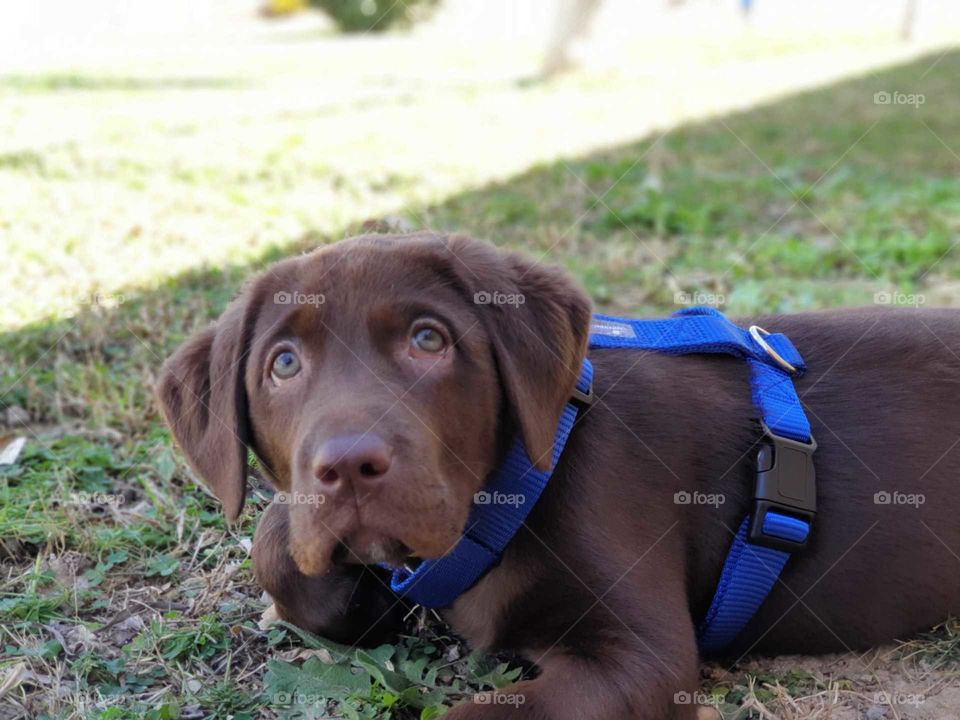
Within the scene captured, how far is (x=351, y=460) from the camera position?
2.34 metres

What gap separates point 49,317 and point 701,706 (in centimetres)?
343

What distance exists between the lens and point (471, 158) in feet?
29.5

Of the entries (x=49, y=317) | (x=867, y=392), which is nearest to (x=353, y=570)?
(x=867, y=392)

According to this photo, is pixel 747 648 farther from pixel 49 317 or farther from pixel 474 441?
pixel 49 317

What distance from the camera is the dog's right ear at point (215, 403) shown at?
9.30ft
